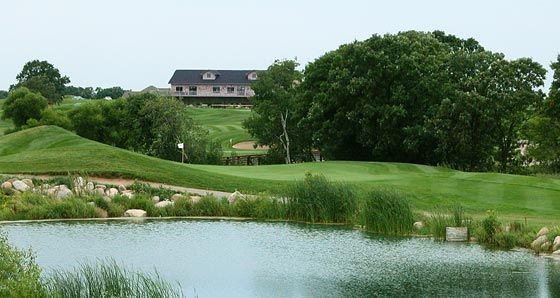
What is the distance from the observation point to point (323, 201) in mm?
30391

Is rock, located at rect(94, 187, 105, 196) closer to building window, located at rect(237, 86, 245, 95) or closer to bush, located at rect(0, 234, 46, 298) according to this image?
bush, located at rect(0, 234, 46, 298)

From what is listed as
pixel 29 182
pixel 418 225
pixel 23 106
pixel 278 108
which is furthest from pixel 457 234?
pixel 23 106

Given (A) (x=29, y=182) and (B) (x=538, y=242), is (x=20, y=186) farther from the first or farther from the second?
(B) (x=538, y=242)

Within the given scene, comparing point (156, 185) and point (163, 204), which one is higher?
point (156, 185)

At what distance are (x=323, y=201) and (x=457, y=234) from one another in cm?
548

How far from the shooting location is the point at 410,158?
53219 mm

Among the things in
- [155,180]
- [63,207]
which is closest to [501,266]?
[63,207]

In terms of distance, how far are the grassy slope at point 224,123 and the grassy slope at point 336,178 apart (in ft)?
120

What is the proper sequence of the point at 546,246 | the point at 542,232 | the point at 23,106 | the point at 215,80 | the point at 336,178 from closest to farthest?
the point at 546,246 < the point at 542,232 < the point at 336,178 < the point at 23,106 < the point at 215,80

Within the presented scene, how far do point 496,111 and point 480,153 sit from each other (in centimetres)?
268

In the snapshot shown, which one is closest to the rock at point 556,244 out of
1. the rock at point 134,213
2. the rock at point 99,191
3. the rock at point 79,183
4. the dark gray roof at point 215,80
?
the rock at point 134,213

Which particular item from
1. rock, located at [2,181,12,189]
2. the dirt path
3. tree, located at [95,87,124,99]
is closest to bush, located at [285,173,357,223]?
the dirt path

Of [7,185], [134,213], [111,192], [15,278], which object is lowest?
[134,213]

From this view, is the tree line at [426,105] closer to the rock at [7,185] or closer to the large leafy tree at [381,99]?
the large leafy tree at [381,99]
